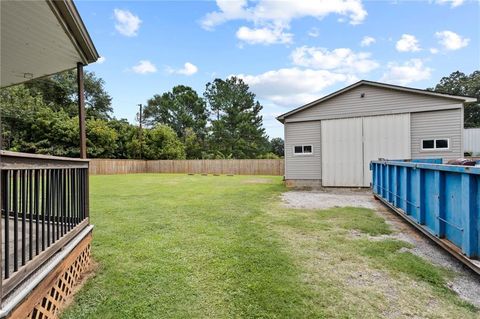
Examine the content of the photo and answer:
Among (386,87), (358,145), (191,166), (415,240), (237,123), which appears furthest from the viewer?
(237,123)

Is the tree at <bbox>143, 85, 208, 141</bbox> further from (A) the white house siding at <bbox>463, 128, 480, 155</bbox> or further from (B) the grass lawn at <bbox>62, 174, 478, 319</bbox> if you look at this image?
(B) the grass lawn at <bbox>62, 174, 478, 319</bbox>

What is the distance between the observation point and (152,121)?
4272cm

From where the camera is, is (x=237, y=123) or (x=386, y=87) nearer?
(x=386, y=87)

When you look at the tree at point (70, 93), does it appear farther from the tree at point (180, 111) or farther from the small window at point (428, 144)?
the small window at point (428, 144)

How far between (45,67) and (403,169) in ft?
21.6

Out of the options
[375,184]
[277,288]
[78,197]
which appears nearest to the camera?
[277,288]

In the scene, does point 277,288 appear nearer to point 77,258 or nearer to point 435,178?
point 77,258

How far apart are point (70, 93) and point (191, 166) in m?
17.0

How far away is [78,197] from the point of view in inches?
134

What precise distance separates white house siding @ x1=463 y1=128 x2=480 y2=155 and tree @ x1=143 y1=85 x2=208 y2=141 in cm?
2994

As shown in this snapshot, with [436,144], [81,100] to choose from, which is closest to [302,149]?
[436,144]

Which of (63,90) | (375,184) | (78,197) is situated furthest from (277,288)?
(63,90)

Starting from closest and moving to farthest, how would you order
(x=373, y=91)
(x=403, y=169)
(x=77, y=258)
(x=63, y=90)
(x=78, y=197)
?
(x=77, y=258) < (x=78, y=197) < (x=403, y=169) < (x=373, y=91) < (x=63, y=90)

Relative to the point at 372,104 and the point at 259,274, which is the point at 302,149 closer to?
the point at 372,104
